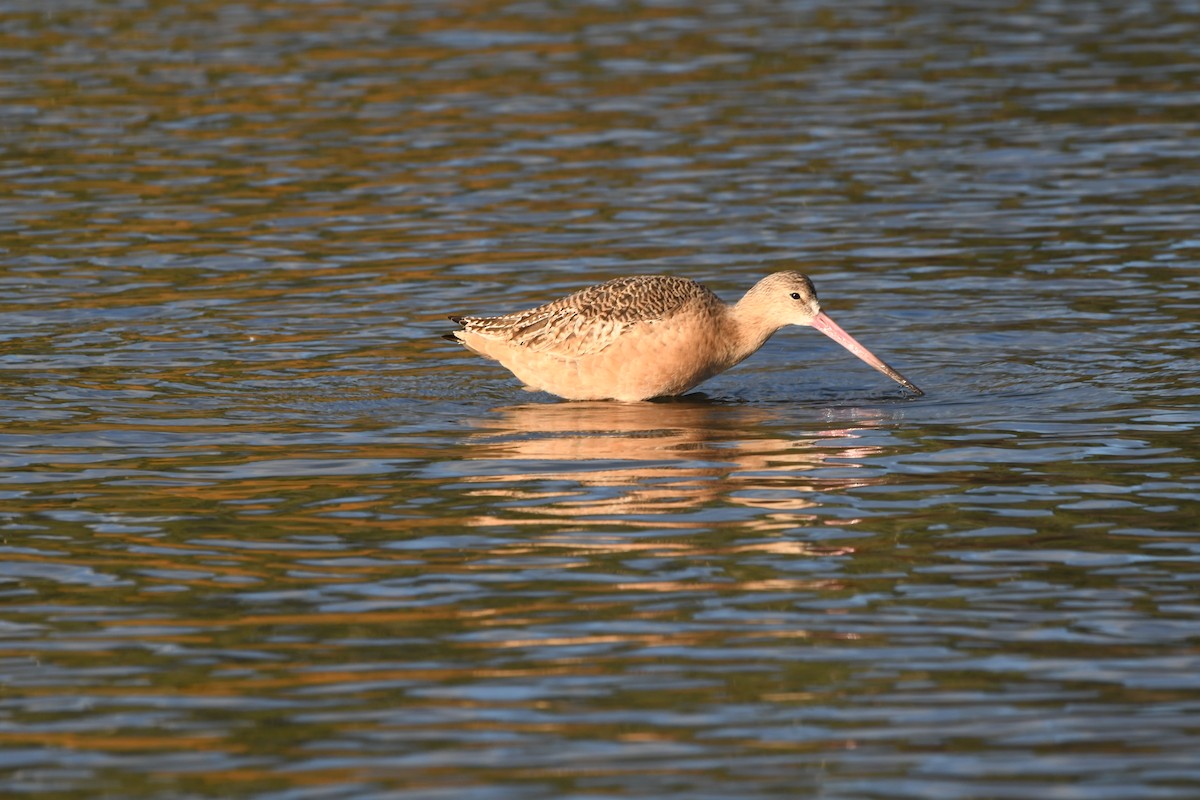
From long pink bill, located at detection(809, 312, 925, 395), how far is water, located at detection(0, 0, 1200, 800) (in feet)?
0.46

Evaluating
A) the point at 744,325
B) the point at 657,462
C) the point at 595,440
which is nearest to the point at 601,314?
the point at 744,325

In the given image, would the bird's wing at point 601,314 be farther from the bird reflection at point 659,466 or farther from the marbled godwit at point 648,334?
the bird reflection at point 659,466

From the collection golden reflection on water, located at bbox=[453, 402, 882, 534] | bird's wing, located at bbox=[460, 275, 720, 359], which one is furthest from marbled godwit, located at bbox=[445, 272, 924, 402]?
golden reflection on water, located at bbox=[453, 402, 882, 534]

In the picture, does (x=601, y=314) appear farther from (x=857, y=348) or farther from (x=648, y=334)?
(x=857, y=348)

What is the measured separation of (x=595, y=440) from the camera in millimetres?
11953

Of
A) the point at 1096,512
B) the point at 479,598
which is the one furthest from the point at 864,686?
the point at 1096,512

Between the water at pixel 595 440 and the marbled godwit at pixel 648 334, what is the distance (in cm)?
25

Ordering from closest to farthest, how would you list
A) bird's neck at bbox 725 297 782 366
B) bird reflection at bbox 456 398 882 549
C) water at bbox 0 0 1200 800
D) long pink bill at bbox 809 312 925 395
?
water at bbox 0 0 1200 800 → bird reflection at bbox 456 398 882 549 → long pink bill at bbox 809 312 925 395 → bird's neck at bbox 725 297 782 366

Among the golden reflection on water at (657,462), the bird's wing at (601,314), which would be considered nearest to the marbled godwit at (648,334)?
the bird's wing at (601,314)

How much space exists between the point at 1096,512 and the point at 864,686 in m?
2.70

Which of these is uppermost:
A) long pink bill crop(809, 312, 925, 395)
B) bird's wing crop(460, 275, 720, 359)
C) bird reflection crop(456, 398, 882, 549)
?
bird's wing crop(460, 275, 720, 359)

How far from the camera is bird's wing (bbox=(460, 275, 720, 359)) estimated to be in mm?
13055

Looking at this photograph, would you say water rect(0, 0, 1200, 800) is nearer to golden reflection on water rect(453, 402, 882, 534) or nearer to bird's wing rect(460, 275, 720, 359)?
golden reflection on water rect(453, 402, 882, 534)

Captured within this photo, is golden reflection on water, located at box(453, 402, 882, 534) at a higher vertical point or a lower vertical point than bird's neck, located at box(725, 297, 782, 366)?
lower
